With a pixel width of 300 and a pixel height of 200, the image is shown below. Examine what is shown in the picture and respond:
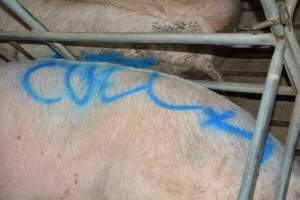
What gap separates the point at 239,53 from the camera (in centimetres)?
158

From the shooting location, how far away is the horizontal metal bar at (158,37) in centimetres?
76

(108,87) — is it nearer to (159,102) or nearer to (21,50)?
(159,102)

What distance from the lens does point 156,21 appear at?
1.02 meters

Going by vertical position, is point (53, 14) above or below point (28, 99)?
above

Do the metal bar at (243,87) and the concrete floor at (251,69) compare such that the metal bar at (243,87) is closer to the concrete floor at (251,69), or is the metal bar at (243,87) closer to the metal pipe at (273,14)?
the metal pipe at (273,14)

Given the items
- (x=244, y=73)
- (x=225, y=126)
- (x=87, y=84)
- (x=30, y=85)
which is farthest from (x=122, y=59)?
(x=244, y=73)

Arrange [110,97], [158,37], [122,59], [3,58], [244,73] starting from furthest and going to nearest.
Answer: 1. [244,73]
2. [3,58]
3. [122,59]
4. [110,97]
5. [158,37]

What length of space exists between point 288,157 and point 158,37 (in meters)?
0.36

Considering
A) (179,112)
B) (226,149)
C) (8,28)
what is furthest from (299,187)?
(8,28)

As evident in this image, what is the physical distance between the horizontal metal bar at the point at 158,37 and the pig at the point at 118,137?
89 millimetres

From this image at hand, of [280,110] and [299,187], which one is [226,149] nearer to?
[299,187]

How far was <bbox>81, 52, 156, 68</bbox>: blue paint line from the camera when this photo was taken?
1.09 metres

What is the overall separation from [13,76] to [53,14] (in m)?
0.19

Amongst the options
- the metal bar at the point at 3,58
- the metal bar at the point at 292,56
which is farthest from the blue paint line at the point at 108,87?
the metal bar at the point at 3,58
